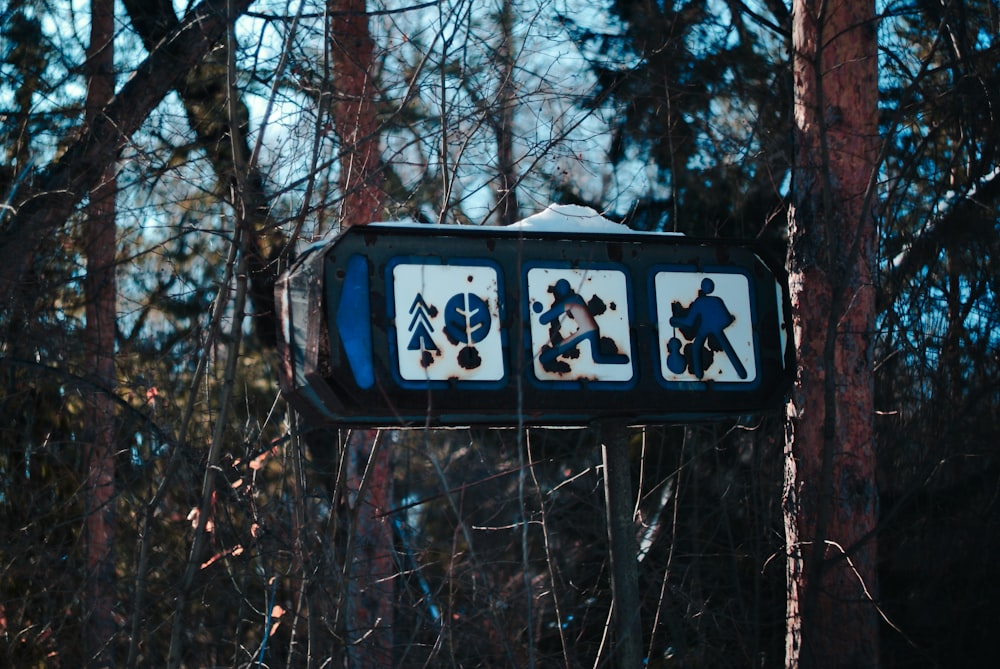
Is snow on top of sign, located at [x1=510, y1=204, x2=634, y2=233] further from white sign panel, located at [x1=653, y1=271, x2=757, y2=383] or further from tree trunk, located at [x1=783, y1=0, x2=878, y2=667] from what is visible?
tree trunk, located at [x1=783, y1=0, x2=878, y2=667]

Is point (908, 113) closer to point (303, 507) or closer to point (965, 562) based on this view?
point (965, 562)

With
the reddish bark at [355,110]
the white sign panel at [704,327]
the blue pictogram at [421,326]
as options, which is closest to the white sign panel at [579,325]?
the white sign panel at [704,327]

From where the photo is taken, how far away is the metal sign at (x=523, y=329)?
2514 mm

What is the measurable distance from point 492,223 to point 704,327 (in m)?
4.06

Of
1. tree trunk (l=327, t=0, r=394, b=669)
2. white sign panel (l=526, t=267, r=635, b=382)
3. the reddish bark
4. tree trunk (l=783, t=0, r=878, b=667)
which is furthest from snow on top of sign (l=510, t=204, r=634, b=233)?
tree trunk (l=783, t=0, r=878, b=667)

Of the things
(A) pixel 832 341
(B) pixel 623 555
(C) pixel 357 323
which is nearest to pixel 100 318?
(A) pixel 832 341

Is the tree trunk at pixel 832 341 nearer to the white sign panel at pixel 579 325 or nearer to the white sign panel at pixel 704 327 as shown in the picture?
the white sign panel at pixel 704 327

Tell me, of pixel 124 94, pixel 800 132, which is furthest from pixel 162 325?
pixel 800 132

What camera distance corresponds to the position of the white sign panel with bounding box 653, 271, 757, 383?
106 inches

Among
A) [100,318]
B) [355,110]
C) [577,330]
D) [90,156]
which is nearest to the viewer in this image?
[577,330]

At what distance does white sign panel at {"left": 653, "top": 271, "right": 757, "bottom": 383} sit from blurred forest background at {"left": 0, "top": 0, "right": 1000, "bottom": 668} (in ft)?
5.31

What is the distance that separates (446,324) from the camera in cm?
256

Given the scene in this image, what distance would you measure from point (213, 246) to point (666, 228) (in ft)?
11.0

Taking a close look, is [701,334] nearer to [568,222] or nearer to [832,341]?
[568,222]
